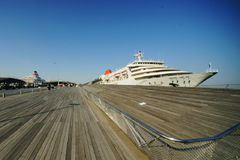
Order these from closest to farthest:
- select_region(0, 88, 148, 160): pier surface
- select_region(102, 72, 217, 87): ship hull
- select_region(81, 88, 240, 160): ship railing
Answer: select_region(81, 88, 240, 160): ship railing → select_region(0, 88, 148, 160): pier surface → select_region(102, 72, 217, 87): ship hull

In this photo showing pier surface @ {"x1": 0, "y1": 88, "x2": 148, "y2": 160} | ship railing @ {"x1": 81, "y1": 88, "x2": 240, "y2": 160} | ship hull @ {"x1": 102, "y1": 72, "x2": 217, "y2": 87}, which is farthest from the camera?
ship hull @ {"x1": 102, "y1": 72, "x2": 217, "y2": 87}

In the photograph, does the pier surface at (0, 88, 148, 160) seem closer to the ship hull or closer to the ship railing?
the ship railing

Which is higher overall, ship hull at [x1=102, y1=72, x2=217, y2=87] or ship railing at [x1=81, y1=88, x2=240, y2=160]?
ship hull at [x1=102, y1=72, x2=217, y2=87]

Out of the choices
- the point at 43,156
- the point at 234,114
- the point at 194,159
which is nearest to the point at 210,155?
the point at 194,159

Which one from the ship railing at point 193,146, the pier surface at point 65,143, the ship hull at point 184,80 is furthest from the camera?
the ship hull at point 184,80

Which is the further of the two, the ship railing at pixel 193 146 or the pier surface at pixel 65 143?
the pier surface at pixel 65 143

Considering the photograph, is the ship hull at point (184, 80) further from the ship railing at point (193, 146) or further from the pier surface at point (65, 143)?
the pier surface at point (65, 143)

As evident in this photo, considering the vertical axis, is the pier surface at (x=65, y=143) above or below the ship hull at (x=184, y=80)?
below

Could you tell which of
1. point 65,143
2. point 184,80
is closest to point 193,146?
point 65,143

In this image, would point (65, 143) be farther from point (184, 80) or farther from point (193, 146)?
point (184, 80)

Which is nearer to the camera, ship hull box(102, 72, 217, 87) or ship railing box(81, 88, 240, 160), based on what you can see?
ship railing box(81, 88, 240, 160)

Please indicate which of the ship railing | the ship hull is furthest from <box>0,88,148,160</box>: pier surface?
the ship hull

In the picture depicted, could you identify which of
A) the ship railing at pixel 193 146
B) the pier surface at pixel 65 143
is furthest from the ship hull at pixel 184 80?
the pier surface at pixel 65 143

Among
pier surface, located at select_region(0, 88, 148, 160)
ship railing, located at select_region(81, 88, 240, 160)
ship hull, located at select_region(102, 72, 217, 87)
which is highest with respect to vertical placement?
ship hull, located at select_region(102, 72, 217, 87)
